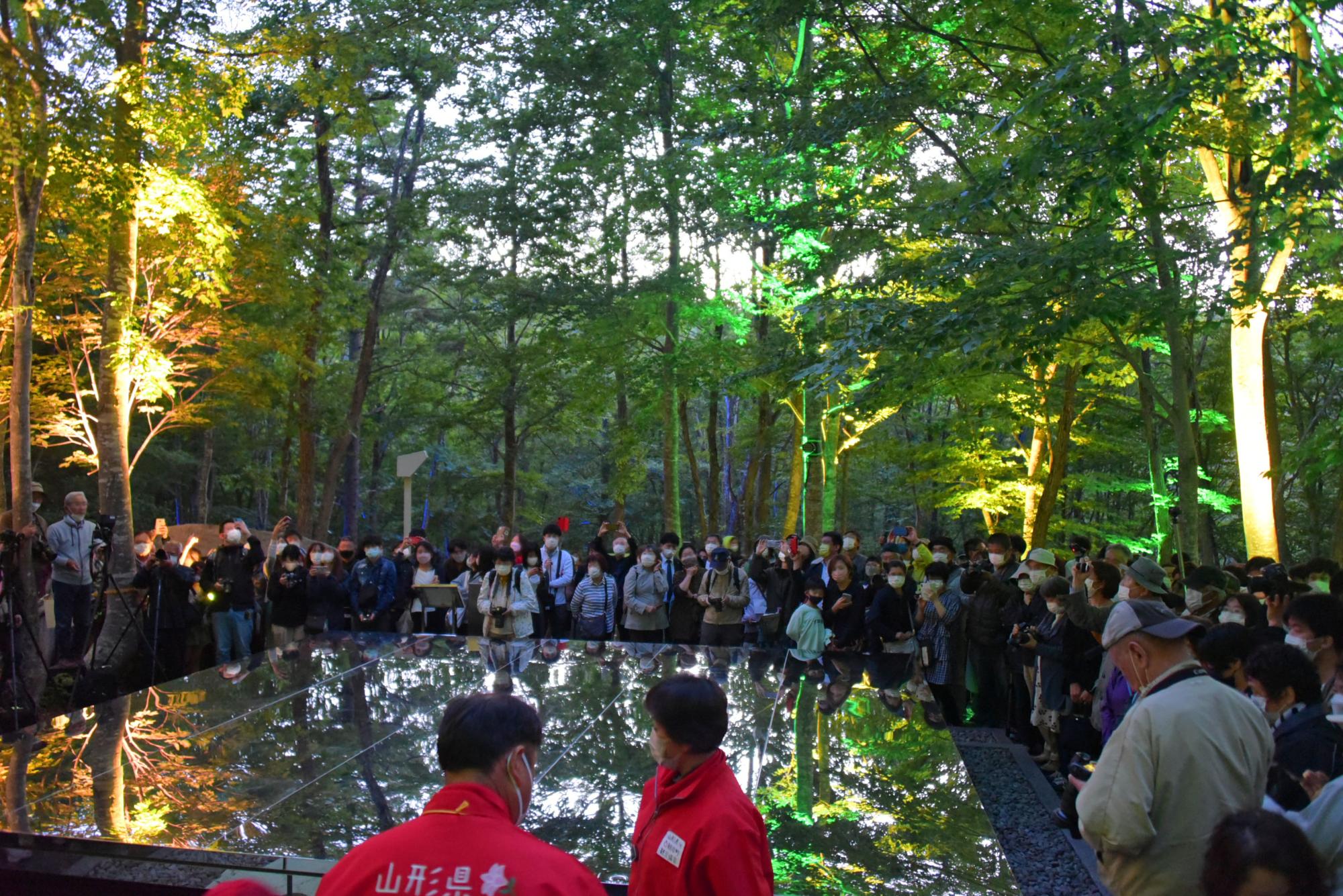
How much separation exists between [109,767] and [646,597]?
19.4 ft

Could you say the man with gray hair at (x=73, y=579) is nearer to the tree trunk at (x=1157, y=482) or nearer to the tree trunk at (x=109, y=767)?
the tree trunk at (x=109, y=767)

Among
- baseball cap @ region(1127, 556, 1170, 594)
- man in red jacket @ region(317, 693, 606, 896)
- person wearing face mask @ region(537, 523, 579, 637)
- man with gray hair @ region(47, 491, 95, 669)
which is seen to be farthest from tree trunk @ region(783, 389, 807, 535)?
man in red jacket @ region(317, 693, 606, 896)

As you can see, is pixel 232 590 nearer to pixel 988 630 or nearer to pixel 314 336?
pixel 988 630

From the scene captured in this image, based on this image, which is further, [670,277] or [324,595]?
[670,277]

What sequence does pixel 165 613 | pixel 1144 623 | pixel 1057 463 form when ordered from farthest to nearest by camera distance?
pixel 1057 463 → pixel 165 613 → pixel 1144 623

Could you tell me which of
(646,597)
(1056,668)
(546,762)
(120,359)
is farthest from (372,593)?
(1056,668)

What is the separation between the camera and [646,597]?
36.6ft

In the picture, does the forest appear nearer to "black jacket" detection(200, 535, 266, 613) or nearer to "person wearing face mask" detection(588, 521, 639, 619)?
"black jacket" detection(200, 535, 266, 613)

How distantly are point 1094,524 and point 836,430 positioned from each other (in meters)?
6.60

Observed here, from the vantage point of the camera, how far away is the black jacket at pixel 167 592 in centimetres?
1059

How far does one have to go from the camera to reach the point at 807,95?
1239cm

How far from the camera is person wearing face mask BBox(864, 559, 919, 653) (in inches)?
388

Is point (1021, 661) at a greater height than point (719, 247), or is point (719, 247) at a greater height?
point (719, 247)

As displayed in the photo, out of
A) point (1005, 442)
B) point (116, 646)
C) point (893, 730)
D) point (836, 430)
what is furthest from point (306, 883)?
point (1005, 442)
